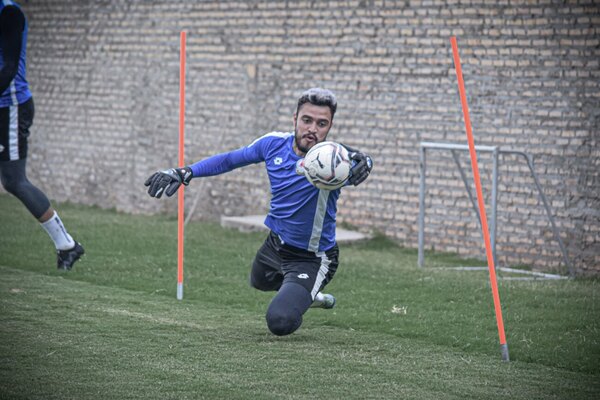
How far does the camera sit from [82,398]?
5383 millimetres

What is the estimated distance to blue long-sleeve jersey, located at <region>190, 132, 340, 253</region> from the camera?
24.1 ft

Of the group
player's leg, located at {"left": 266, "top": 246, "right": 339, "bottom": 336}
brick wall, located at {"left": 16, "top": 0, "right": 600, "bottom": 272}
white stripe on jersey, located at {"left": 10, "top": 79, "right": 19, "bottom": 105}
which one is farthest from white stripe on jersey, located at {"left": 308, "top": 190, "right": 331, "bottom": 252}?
brick wall, located at {"left": 16, "top": 0, "right": 600, "bottom": 272}

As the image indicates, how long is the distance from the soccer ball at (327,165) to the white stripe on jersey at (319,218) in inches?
16.0

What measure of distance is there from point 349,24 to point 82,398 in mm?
8825

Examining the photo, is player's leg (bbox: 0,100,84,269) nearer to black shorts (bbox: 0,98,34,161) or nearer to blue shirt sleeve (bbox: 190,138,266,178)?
black shorts (bbox: 0,98,34,161)

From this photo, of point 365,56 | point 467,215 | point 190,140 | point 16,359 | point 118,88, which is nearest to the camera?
point 16,359

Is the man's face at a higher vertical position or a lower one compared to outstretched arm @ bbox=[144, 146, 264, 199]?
higher

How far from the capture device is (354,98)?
44.0ft

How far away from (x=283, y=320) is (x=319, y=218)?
82cm

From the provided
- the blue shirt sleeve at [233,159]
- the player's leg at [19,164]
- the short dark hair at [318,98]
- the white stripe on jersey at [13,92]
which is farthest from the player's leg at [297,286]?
the white stripe on jersey at [13,92]

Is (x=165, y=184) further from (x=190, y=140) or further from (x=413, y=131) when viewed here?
(x=190, y=140)

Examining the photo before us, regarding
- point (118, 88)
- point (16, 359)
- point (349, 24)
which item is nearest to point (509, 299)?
point (16, 359)

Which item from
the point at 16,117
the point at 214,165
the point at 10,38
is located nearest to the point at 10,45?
the point at 10,38

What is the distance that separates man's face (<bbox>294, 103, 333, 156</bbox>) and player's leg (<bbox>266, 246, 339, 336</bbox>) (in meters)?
0.77
